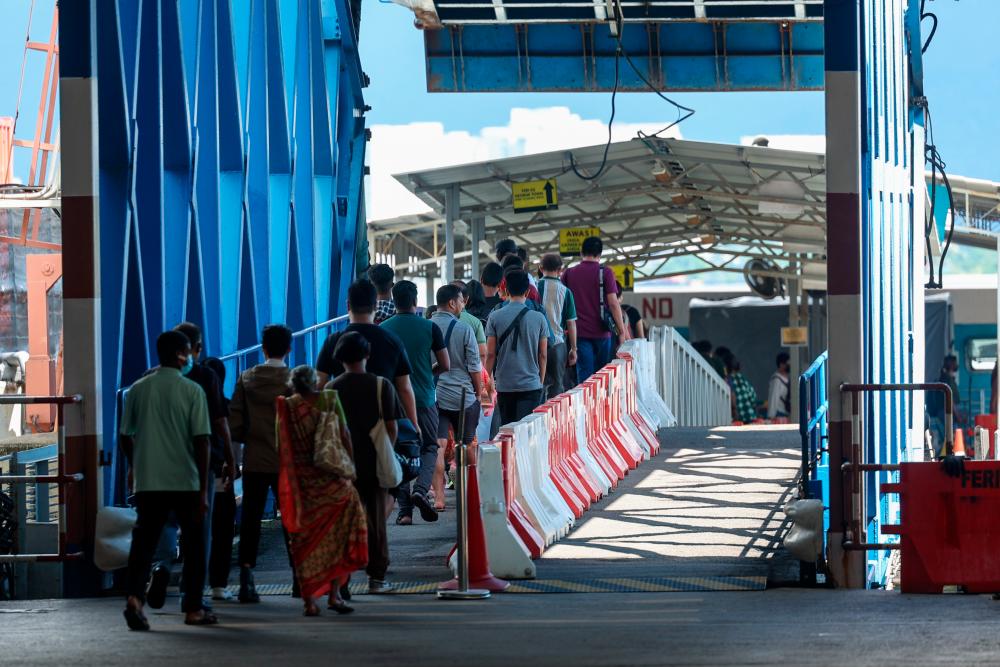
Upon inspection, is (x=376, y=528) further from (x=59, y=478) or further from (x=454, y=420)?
(x=454, y=420)

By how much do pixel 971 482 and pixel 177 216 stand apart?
6.99m

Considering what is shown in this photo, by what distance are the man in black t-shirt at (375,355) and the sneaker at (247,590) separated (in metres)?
1.32

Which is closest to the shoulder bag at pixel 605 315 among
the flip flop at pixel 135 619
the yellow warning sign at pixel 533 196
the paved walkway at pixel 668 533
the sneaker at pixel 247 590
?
the paved walkway at pixel 668 533

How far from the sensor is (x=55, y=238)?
31.0 metres

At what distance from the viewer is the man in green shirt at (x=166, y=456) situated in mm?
8273

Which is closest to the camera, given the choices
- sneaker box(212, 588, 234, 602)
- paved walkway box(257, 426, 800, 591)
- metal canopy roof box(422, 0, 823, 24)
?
sneaker box(212, 588, 234, 602)

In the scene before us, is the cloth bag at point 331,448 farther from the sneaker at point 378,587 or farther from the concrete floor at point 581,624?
the sneaker at point 378,587

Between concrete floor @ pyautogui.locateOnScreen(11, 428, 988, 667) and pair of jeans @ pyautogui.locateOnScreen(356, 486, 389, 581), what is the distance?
213mm

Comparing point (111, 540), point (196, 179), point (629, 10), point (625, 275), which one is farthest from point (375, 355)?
point (625, 275)

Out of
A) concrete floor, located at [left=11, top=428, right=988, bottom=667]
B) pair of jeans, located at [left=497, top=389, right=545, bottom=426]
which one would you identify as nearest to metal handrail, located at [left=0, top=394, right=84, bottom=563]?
concrete floor, located at [left=11, top=428, right=988, bottom=667]

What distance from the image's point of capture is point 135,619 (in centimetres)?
814

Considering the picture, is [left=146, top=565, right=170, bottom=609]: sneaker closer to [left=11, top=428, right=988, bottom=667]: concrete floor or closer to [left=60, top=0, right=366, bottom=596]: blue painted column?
[left=11, top=428, right=988, bottom=667]: concrete floor

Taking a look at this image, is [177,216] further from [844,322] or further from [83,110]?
[844,322]

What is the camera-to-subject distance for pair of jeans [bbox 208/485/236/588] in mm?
9305
